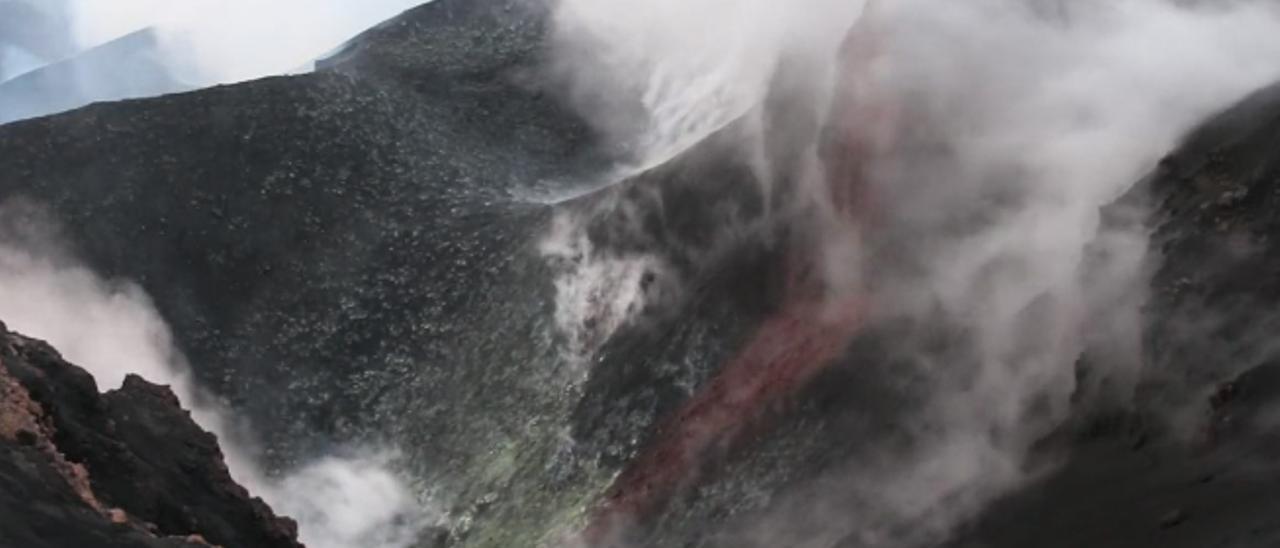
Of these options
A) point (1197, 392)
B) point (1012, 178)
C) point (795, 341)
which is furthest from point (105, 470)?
point (1012, 178)

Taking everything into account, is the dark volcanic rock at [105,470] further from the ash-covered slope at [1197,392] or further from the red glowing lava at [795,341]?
the ash-covered slope at [1197,392]

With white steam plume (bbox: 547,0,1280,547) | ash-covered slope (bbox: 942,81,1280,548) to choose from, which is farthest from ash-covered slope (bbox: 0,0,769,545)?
ash-covered slope (bbox: 942,81,1280,548)

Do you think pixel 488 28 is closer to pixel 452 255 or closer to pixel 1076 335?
pixel 452 255

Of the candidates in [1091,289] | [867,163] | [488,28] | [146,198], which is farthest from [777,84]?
[488,28]

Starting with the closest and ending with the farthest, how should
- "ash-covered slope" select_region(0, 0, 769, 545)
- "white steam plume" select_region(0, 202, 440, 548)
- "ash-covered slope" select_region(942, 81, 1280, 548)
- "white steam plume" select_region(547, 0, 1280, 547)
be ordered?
1. "ash-covered slope" select_region(942, 81, 1280, 548)
2. "white steam plume" select_region(547, 0, 1280, 547)
3. "ash-covered slope" select_region(0, 0, 769, 545)
4. "white steam plume" select_region(0, 202, 440, 548)

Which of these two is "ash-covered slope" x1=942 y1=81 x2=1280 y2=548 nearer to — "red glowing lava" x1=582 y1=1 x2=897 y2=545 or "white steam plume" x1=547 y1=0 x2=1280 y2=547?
"white steam plume" x1=547 y1=0 x2=1280 y2=547

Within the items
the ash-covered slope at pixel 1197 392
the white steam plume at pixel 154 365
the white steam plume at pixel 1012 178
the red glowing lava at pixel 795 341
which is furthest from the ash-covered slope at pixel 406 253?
the ash-covered slope at pixel 1197 392

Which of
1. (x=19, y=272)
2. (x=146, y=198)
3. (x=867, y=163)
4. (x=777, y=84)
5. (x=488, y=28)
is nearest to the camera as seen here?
(x=867, y=163)
